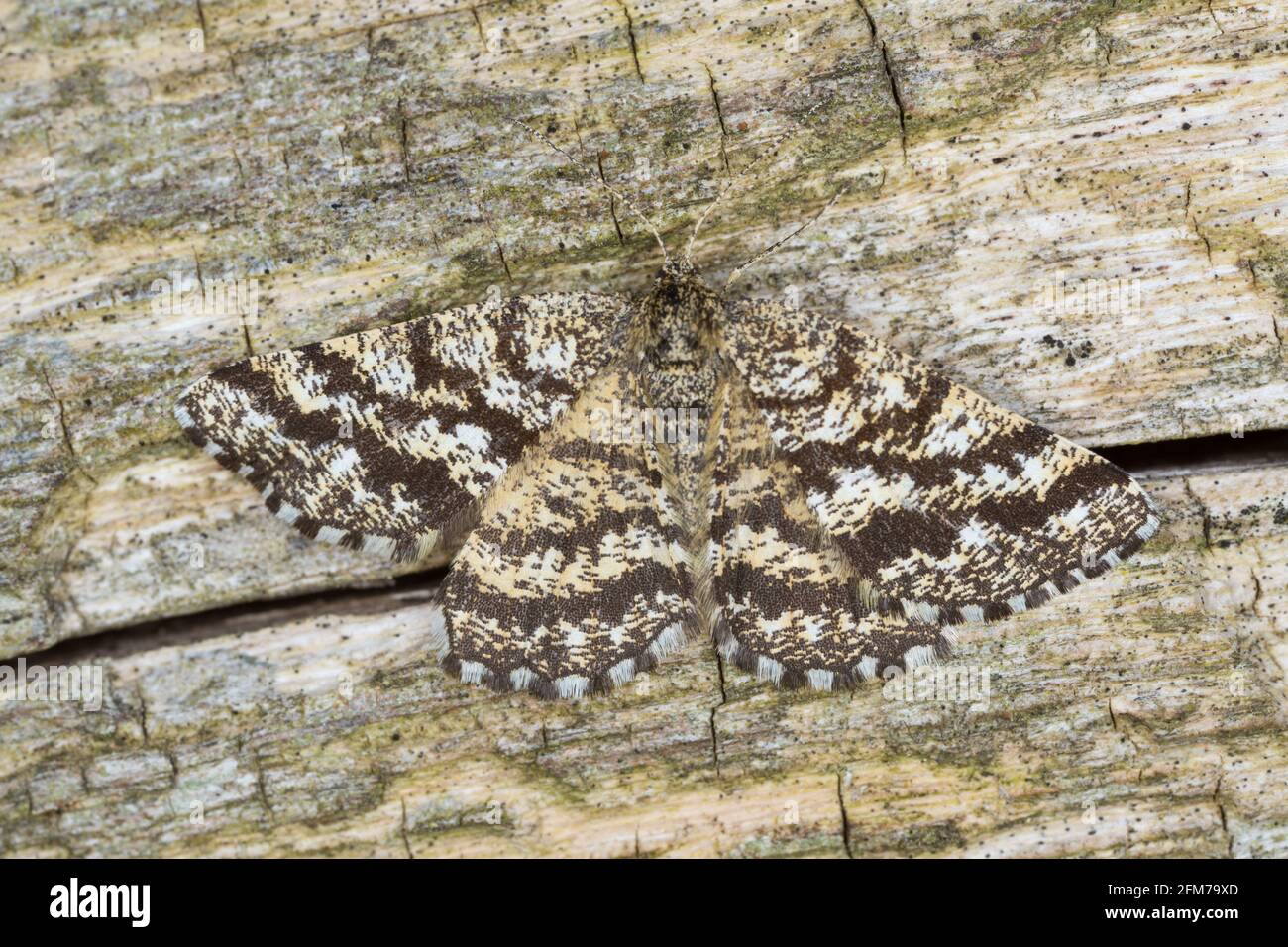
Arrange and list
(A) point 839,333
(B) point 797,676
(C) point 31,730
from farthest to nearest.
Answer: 1. (C) point 31,730
2. (B) point 797,676
3. (A) point 839,333

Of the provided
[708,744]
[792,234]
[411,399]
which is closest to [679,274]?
[792,234]

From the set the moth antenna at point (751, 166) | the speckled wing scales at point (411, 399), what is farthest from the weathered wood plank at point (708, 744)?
the moth antenna at point (751, 166)

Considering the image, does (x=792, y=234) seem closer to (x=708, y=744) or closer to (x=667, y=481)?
(x=667, y=481)

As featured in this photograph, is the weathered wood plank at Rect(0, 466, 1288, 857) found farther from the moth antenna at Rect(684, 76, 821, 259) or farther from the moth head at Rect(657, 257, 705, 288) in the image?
the moth antenna at Rect(684, 76, 821, 259)

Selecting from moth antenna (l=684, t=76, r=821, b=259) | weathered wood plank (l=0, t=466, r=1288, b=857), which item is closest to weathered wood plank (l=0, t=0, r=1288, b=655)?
moth antenna (l=684, t=76, r=821, b=259)

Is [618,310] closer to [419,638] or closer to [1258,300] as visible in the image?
[419,638]

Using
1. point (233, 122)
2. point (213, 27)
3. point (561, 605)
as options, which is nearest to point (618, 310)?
point (561, 605)

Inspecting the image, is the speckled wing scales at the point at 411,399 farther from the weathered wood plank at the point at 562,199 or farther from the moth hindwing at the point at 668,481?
the weathered wood plank at the point at 562,199
